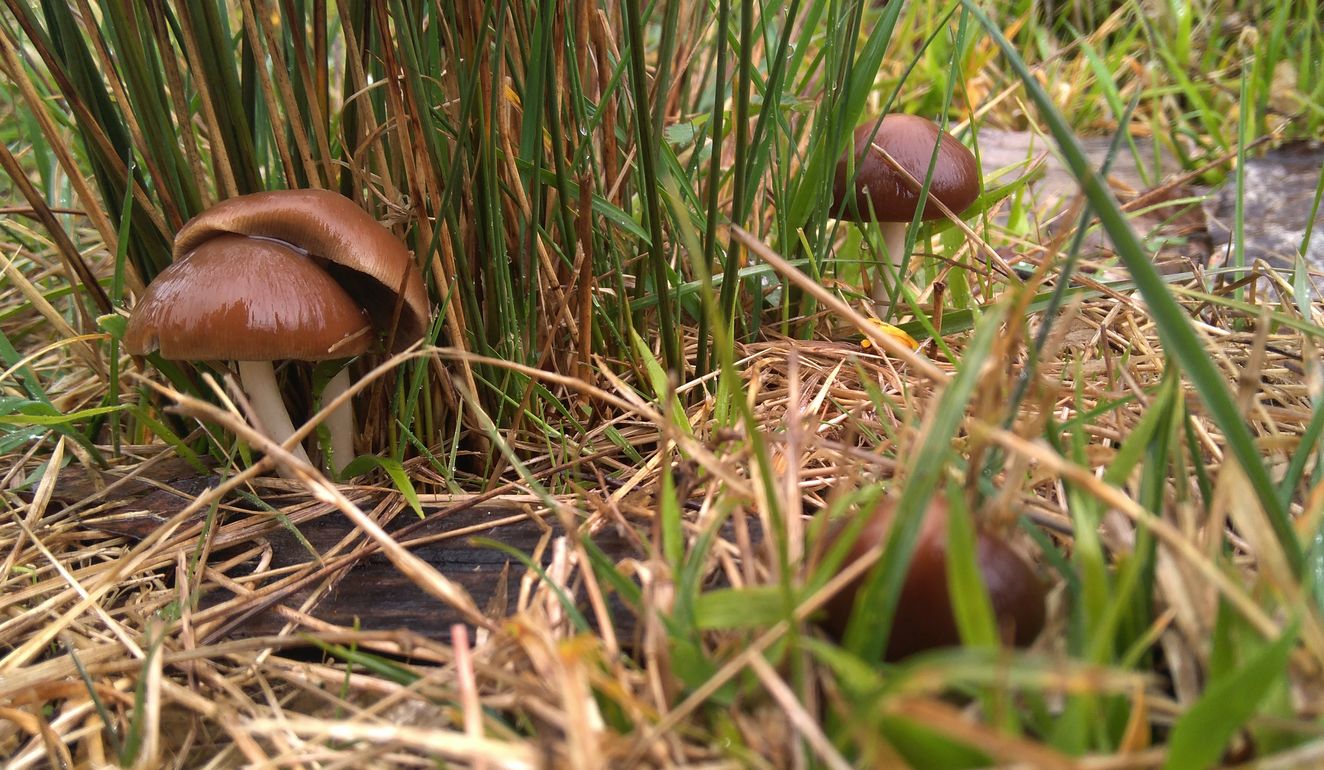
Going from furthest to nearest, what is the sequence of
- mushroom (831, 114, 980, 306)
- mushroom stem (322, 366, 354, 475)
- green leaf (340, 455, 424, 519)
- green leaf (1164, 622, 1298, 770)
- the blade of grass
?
mushroom (831, 114, 980, 306), mushroom stem (322, 366, 354, 475), green leaf (340, 455, 424, 519), the blade of grass, green leaf (1164, 622, 1298, 770)

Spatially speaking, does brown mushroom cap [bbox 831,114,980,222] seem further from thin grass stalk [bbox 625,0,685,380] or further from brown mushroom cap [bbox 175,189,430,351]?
brown mushroom cap [bbox 175,189,430,351]

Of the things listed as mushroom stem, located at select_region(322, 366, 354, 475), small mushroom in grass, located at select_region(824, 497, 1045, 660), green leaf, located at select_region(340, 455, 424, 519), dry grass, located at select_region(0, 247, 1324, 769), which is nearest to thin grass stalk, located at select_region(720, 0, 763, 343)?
dry grass, located at select_region(0, 247, 1324, 769)

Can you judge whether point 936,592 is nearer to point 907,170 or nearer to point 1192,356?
point 1192,356

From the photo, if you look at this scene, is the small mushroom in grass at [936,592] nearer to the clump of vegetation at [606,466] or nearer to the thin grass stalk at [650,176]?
the clump of vegetation at [606,466]

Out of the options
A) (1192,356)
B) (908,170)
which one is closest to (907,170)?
(908,170)

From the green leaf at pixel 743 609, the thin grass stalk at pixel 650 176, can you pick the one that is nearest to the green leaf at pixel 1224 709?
the green leaf at pixel 743 609

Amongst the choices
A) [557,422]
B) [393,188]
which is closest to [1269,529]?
[557,422]

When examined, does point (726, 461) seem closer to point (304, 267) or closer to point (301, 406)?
point (304, 267)
